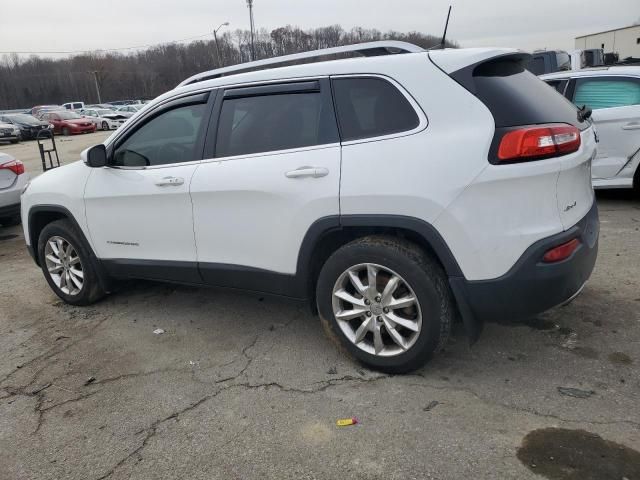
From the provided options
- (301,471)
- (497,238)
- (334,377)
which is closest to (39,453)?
(301,471)

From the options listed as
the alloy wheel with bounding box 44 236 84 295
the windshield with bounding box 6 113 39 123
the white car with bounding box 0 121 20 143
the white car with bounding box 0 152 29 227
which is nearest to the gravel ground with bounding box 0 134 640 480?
the alloy wheel with bounding box 44 236 84 295

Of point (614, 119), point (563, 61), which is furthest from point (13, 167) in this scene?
point (563, 61)

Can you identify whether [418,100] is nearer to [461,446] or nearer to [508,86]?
[508,86]

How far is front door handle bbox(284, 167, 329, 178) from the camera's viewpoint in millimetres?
3102

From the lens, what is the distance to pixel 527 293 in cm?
276

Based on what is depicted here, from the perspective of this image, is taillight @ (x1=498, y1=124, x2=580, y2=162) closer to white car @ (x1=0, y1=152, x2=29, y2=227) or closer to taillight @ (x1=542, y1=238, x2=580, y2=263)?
taillight @ (x1=542, y1=238, x2=580, y2=263)

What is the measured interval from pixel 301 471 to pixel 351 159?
163 centimetres

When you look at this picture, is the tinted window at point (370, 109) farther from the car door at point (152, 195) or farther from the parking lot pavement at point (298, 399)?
the parking lot pavement at point (298, 399)

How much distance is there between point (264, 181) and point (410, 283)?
3.58 ft

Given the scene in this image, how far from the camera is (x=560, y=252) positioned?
9.00 ft

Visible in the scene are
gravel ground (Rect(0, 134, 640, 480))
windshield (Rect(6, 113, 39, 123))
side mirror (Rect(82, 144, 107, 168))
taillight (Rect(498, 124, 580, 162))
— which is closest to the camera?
gravel ground (Rect(0, 134, 640, 480))

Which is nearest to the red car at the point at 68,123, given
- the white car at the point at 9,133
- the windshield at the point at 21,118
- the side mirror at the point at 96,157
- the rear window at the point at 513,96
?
the windshield at the point at 21,118

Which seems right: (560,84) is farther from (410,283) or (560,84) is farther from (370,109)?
(410,283)

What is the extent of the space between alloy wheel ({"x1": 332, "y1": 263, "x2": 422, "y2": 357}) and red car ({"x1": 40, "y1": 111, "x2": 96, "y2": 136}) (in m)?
33.0
